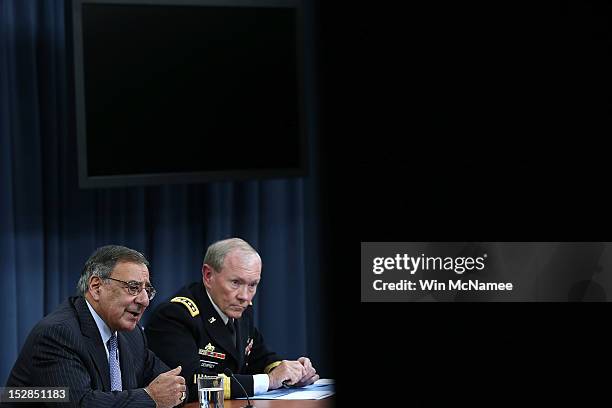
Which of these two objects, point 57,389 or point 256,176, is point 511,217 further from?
point 256,176

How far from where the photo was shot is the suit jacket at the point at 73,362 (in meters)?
2.51

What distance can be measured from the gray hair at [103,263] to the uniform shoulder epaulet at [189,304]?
407mm

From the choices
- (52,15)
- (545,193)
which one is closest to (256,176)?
(52,15)

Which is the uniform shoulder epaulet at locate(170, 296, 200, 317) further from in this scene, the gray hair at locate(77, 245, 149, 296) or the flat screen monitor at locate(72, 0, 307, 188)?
the flat screen monitor at locate(72, 0, 307, 188)

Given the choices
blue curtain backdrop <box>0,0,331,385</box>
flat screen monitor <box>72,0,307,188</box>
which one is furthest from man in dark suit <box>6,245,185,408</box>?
blue curtain backdrop <box>0,0,331,385</box>

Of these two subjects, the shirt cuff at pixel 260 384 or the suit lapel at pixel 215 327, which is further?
the suit lapel at pixel 215 327

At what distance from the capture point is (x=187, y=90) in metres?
3.77

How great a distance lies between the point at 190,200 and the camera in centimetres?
414

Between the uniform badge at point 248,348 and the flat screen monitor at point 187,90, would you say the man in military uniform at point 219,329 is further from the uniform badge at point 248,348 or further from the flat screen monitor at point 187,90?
the flat screen monitor at point 187,90

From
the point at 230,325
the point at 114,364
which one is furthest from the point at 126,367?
the point at 230,325

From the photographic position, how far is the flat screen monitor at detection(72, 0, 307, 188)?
3545 millimetres

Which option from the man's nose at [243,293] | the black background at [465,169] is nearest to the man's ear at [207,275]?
the man's nose at [243,293]

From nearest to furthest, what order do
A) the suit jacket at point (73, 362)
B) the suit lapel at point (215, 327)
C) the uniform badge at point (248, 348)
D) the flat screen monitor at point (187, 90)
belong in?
the suit jacket at point (73, 362) < the suit lapel at point (215, 327) < the uniform badge at point (248, 348) < the flat screen monitor at point (187, 90)

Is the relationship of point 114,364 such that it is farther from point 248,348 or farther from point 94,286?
point 248,348
